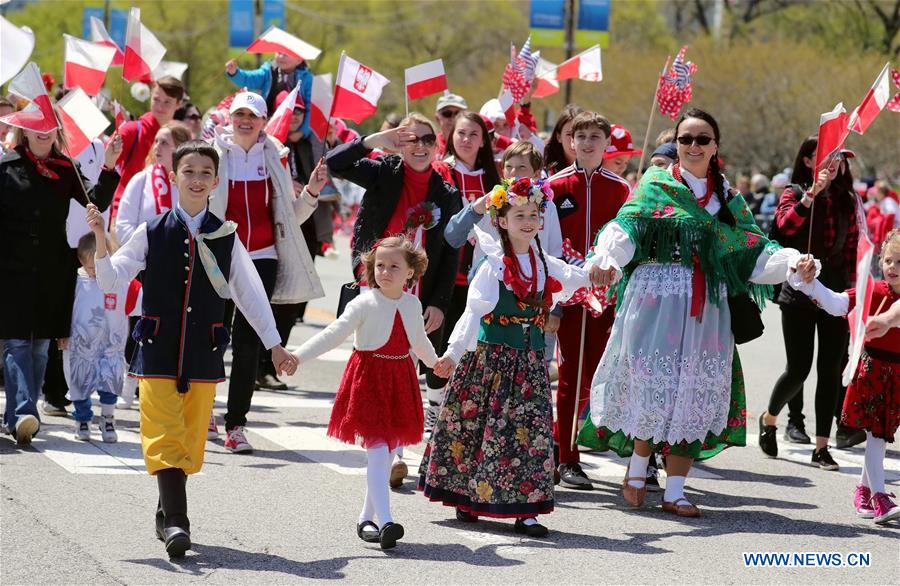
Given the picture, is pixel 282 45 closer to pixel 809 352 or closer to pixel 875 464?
pixel 809 352

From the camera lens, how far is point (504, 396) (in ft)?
21.8

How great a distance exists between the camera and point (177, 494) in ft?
19.6

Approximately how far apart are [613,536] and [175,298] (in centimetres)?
235

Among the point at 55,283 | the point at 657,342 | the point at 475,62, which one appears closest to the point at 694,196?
the point at 657,342

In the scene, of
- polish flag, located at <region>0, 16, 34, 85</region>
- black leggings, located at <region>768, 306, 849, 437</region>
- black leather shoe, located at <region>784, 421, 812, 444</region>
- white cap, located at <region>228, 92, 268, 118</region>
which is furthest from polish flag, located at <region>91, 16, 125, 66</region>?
black leather shoe, located at <region>784, 421, 812, 444</region>

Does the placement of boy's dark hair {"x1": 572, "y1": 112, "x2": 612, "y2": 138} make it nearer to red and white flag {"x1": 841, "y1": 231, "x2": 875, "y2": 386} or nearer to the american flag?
the american flag

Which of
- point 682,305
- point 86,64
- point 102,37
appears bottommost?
point 682,305

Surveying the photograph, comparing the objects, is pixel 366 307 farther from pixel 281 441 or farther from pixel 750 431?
pixel 750 431

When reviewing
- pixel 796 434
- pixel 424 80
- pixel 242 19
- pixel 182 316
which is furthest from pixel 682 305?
pixel 242 19

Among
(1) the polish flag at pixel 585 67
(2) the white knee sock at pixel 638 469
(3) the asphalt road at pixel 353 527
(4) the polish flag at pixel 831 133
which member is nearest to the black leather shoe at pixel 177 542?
(3) the asphalt road at pixel 353 527

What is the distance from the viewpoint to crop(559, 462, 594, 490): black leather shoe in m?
7.73

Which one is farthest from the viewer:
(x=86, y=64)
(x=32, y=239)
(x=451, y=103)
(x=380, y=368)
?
(x=451, y=103)

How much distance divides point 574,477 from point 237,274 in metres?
2.50

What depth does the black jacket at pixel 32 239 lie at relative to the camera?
811 centimetres
